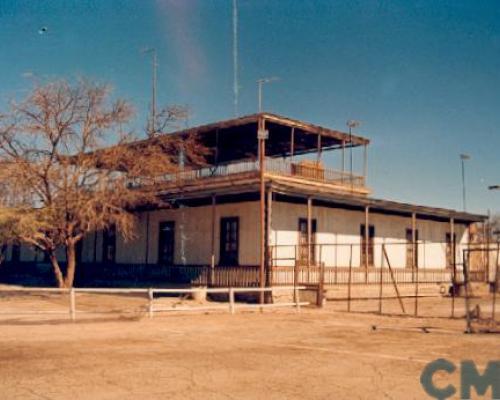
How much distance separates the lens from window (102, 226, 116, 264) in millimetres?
33062

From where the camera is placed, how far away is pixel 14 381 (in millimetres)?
7973

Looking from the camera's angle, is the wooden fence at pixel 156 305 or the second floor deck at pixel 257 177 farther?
the second floor deck at pixel 257 177

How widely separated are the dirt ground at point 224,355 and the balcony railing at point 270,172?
396 inches

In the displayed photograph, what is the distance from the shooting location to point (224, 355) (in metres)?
10.7

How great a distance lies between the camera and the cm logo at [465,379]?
762 centimetres

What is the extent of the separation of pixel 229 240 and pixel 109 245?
29.9ft

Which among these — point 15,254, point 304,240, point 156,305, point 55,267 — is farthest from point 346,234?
point 15,254

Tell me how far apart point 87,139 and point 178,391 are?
1923cm

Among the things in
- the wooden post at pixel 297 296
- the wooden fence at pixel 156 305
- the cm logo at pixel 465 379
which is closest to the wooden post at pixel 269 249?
the wooden fence at pixel 156 305

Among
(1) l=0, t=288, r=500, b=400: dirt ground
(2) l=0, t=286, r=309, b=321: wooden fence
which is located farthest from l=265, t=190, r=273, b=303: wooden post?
(1) l=0, t=288, r=500, b=400: dirt ground

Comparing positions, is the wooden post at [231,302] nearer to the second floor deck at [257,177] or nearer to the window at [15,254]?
the second floor deck at [257,177]

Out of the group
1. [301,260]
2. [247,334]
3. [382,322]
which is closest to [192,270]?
[301,260]

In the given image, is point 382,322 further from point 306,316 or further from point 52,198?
point 52,198

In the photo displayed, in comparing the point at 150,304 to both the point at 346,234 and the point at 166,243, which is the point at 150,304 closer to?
the point at 166,243
